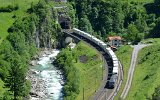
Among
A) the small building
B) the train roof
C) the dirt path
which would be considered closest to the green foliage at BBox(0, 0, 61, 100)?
the train roof

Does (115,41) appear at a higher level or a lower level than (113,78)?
higher

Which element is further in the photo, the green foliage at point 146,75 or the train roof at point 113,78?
the train roof at point 113,78

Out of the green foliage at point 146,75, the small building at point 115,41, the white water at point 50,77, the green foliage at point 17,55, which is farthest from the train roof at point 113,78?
the small building at point 115,41

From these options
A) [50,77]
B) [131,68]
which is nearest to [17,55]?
→ [50,77]

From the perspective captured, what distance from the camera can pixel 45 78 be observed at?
542 feet

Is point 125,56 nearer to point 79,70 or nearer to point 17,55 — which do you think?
point 79,70

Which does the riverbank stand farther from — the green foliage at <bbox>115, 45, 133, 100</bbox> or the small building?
the small building

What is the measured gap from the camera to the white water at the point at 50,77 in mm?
148062

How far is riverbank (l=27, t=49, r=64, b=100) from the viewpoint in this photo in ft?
484

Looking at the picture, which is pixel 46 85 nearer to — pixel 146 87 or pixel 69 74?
pixel 69 74

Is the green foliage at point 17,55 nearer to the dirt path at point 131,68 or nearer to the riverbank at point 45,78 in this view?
the riverbank at point 45,78

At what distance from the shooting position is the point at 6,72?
15025 centimetres

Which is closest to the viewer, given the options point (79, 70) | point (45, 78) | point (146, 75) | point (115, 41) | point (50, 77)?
point (146, 75)

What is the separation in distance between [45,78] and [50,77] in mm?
2248
